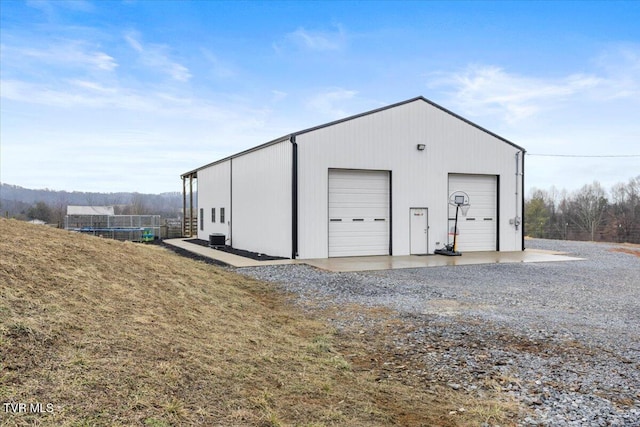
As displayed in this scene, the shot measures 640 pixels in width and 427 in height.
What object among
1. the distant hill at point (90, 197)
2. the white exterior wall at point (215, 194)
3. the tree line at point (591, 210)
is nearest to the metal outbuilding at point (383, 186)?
the white exterior wall at point (215, 194)

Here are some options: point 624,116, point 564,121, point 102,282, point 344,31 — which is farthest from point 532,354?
point 624,116

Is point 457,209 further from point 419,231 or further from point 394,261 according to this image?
point 394,261

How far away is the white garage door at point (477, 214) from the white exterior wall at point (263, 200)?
21.2ft

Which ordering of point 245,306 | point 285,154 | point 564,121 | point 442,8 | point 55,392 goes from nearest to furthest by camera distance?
point 55,392
point 245,306
point 442,8
point 285,154
point 564,121

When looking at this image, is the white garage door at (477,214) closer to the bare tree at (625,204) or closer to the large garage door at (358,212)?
the large garage door at (358,212)

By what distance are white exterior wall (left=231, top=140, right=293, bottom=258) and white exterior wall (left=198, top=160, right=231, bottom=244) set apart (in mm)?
887

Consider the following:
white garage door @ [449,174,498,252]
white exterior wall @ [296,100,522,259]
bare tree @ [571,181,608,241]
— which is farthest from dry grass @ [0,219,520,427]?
bare tree @ [571,181,608,241]

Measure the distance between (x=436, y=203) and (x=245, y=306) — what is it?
10.8 meters

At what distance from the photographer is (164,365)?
10.4 ft

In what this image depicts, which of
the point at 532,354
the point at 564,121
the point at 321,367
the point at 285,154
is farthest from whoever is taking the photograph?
the point at 564,121

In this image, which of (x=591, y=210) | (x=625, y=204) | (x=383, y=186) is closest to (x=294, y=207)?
(x=383, y=186)

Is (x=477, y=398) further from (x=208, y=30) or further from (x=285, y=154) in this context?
(x=208, y=30)

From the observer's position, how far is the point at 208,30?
14305mm

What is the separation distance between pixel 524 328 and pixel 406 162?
1040 cm
